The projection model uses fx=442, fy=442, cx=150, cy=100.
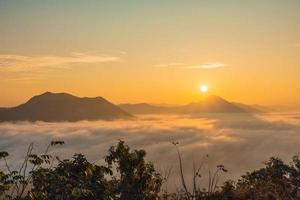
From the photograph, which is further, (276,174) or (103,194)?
(276,174)

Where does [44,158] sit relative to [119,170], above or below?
above

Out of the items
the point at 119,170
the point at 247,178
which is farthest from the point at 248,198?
the point at 247,178

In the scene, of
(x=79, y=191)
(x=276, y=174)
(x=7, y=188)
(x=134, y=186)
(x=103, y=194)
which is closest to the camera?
(x=79, y=191)

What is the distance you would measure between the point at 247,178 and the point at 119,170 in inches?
1449

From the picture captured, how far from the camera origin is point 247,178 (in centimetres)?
7062

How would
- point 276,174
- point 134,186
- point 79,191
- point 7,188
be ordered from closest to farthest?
point 79,191, point 7,188, point 134,186, point 276,174

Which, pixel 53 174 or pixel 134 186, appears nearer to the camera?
pixel 53 174

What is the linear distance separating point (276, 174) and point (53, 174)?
5606cm

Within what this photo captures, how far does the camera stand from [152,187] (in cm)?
4019

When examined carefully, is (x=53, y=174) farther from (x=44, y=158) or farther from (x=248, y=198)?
(x=248, y=198)

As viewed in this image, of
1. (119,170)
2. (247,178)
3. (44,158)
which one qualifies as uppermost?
(44,158)

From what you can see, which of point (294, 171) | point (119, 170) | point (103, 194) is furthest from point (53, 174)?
point (294, 171)

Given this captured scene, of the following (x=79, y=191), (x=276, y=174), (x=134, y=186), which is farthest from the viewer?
(x=276, y=174)

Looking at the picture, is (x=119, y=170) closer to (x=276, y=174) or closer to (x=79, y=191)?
(x=79, y=191)
